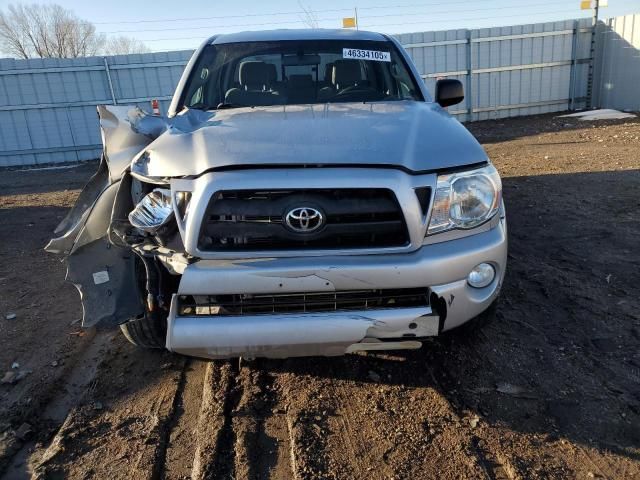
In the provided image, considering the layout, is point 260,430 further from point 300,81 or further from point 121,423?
point 300,81

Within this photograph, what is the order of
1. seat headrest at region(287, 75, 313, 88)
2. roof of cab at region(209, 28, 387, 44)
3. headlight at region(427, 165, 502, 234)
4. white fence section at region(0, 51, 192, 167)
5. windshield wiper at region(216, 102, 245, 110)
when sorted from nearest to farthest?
1. headlight at region(427, 165, 502, 234)
2. windshield wiper at region(216, 102, 245, 110)
3. seat headrest at region(287, 75, 313, 88)
4. roof of cab at region(209, 28, 387, 44)
5. white fence section at region(0, 51, 192, 167)

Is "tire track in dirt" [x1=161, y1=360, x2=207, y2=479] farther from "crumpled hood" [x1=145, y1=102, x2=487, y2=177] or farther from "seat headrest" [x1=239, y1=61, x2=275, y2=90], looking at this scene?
"seat headrest" [x1=239, y1=61, x2=275, y2=90]

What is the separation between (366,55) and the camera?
412 centimetres

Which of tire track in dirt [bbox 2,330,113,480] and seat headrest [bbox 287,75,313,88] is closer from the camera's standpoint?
tire track in dirt [bbox 2,330,113,480]

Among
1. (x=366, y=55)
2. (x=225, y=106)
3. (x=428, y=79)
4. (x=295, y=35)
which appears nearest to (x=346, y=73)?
(x=366, y=55)

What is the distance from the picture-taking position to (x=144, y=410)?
8.77ft

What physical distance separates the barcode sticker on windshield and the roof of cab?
0.21 metres

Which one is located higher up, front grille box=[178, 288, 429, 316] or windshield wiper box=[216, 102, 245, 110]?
windshield wiper box=[216, 102, 245, 110]

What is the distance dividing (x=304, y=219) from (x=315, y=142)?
0.44 metres

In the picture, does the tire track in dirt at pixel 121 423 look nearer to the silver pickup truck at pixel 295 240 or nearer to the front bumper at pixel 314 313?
the silver pickup truck at pixel 295 240

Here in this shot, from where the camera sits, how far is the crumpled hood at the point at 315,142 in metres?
2.40

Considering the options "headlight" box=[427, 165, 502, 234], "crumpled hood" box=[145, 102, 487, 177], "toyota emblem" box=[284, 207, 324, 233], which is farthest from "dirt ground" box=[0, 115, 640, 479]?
"crumpled hood" box=[145, 102, 487, 177]

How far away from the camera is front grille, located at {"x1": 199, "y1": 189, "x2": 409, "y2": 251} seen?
7.71ft

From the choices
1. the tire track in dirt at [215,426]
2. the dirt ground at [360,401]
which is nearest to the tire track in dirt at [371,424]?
the dirt ground at [360,401]
